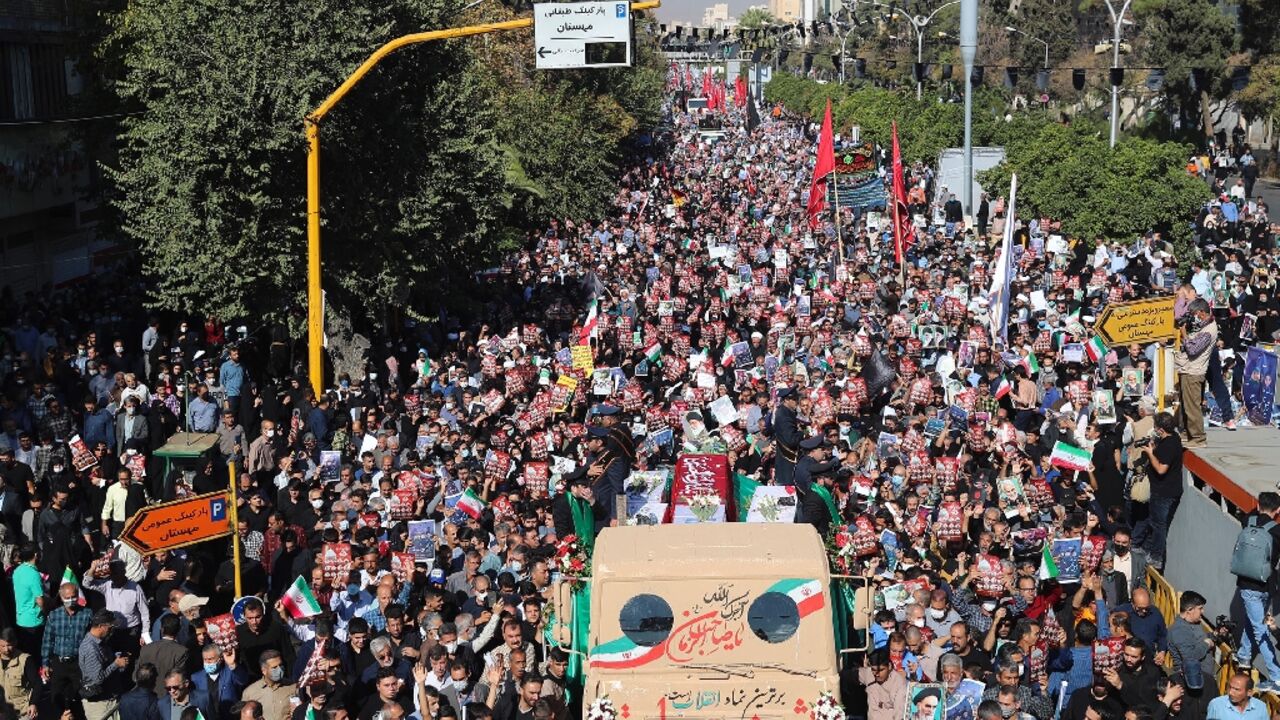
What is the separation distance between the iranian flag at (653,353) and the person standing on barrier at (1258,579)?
37.6 ft

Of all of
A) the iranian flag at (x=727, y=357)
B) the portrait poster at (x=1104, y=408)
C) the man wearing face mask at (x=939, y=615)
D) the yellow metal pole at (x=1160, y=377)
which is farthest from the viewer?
the iranian flag at (x=727, y=357)

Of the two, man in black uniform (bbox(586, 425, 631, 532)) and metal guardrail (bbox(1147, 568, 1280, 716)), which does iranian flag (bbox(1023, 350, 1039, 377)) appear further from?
metal guardrail (bbox(1147, 568, 1280, 716))

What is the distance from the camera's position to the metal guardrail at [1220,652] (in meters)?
10.8

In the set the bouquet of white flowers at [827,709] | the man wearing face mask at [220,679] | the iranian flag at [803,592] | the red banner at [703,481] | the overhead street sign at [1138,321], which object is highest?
the overhead street sign at [1138,321]

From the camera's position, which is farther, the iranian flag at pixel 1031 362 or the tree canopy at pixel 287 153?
the tree canopy at pixel 287 153

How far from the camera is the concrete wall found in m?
13.5

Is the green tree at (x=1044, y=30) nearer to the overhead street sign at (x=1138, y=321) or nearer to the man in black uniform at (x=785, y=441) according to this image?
the overhead street sign at (x=1138, y=321)

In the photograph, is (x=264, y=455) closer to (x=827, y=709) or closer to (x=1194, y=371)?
(x=1194, y=371)

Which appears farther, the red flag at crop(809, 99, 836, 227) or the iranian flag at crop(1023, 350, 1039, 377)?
the red flag at crop(809, 99, 836, 227)

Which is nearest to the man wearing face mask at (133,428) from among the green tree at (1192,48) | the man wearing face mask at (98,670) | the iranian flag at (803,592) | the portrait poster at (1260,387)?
the man wearing face mask at (98,670)

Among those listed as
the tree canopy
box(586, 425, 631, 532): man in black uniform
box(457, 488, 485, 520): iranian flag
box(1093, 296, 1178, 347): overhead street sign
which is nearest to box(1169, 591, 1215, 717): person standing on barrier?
box(586, 425, 631, 532): man in black uniform

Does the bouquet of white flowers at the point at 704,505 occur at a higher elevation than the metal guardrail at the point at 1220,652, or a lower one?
higher

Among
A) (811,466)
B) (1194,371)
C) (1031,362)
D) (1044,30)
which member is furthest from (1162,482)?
(1044,30)

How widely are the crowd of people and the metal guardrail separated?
19 centimetres
